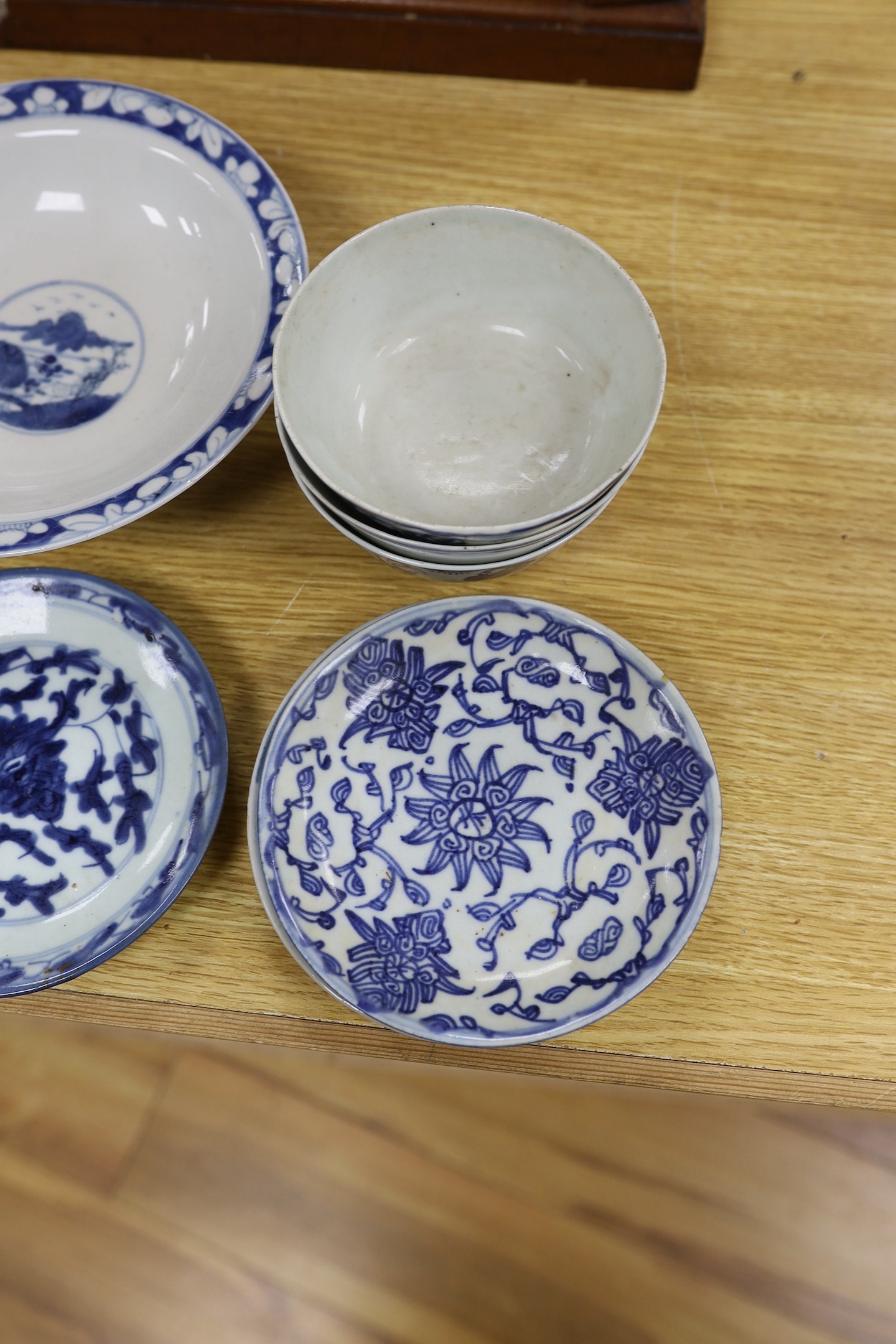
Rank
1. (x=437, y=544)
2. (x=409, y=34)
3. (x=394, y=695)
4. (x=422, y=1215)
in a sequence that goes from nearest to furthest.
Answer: (x=437, y=544)
(x=394, y=695)
(x=409, y=34)
(x=422, y=1215)

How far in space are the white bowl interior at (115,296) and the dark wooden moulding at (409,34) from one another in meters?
0.18

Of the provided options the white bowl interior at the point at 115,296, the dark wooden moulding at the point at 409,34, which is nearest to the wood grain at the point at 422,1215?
the white bowl interior at the point at 115,296

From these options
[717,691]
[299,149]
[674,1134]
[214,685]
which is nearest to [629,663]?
[717,691]

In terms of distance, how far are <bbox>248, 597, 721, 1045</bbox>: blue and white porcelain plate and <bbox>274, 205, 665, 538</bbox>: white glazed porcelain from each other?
0.31ft

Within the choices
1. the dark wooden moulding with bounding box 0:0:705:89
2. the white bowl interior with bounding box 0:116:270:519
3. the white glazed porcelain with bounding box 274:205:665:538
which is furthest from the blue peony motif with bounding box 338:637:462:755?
the dark wooden moulding with bounding box 0:0:705:89

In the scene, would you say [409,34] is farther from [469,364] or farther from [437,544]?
[437,544]

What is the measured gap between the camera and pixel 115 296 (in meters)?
0.81

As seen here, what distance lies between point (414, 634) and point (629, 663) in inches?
6.1

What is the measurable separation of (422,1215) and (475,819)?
2.50ft

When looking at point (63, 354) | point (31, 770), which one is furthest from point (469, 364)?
point (31, 770)

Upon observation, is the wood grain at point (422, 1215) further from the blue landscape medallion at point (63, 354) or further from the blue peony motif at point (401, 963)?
the blue landscape medallion at point (63, 354)

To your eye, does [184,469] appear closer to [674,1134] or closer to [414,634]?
[414,634]

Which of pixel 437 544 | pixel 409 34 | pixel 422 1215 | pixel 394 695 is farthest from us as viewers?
pixel 422 1215

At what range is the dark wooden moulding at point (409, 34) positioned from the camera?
87 centimetres
